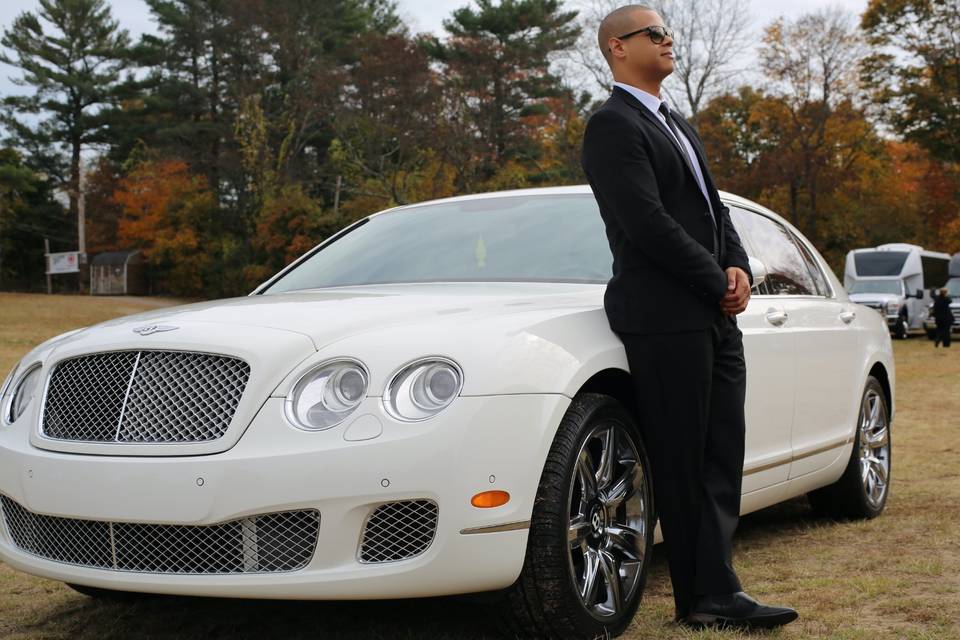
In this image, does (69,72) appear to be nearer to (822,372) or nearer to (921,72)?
(921,72)

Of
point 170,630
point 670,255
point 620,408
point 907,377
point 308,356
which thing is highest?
point 670,255

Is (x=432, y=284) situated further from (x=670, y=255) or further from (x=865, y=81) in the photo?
(x=865, y=81)


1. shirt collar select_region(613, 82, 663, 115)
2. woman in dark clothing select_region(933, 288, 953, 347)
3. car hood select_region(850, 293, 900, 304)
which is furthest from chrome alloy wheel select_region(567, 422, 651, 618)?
car hood select_region(850, 293, 900, 304)

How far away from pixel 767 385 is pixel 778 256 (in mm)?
1085

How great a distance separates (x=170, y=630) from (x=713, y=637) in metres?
1.76

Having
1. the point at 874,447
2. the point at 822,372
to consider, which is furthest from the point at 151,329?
the point at 874,447

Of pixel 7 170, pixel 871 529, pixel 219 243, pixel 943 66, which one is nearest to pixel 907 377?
pixel 871 529

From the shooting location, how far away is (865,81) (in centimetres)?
4175

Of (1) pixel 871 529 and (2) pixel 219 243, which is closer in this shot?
(1) pixel 871 529

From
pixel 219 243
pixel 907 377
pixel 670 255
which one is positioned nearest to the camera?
pixel 670 255

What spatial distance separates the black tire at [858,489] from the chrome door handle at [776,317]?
1.16m

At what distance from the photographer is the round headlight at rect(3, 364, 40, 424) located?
149 inches

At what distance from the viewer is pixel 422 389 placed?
3201 millimetres

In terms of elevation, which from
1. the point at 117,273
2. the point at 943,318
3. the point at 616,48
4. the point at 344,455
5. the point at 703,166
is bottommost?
the point at 943,318
